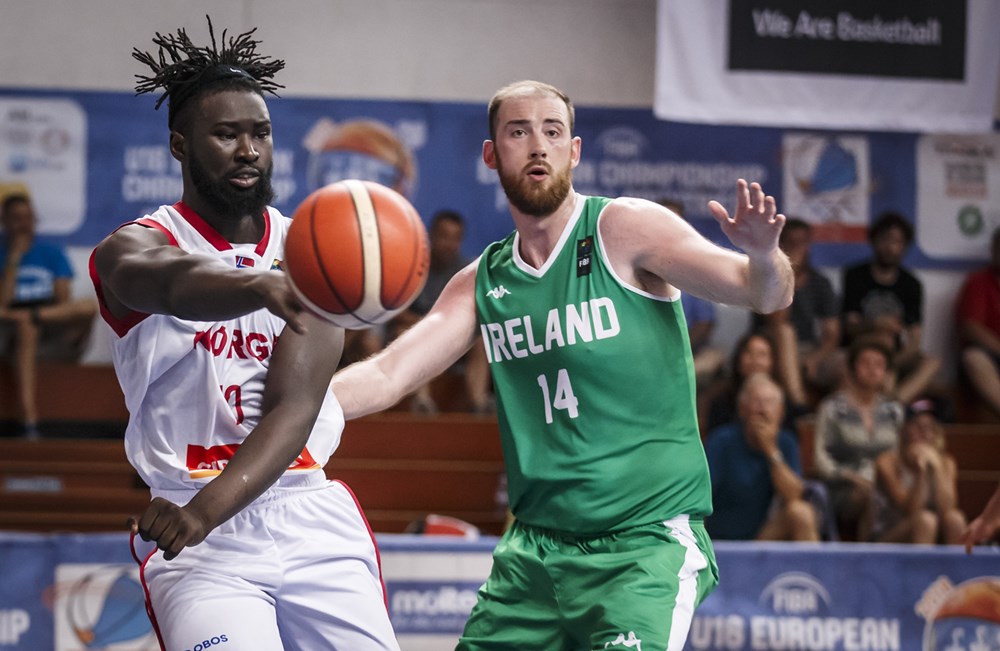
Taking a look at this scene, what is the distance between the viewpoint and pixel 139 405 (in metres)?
3.26

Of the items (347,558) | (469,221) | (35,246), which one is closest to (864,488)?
(469,221)

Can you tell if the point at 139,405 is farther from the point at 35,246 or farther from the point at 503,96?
the point at 35,246

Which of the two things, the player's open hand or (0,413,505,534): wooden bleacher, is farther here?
(0,413,505,534): wooden bleacher

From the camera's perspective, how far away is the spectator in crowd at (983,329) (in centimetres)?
958

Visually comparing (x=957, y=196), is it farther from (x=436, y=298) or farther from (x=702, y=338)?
(x=436, y=298)

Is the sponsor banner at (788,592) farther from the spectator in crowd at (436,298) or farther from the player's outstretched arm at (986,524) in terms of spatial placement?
the spectator in crowd at (436,298)

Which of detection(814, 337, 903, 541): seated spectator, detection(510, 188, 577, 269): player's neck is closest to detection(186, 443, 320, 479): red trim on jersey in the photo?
detection(510, 188, 577, 269): player's neck

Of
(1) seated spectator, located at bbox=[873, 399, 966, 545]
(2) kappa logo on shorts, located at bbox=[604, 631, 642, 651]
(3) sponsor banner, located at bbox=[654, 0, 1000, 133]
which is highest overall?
(3) sponsor banner, located at bbox=[654, 0, 1000, 133]

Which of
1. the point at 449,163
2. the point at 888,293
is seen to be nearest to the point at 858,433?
the point at 888,293

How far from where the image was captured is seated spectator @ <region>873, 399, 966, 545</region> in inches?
288

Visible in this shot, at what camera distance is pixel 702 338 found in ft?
30.4

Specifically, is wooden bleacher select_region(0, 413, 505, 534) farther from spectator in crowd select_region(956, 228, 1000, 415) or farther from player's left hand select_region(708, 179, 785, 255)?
player's left hand select_region(708, 179, 785, 255)

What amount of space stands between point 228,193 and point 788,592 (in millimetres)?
4110

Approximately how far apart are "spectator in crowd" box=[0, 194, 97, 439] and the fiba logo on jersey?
10.2 feet
